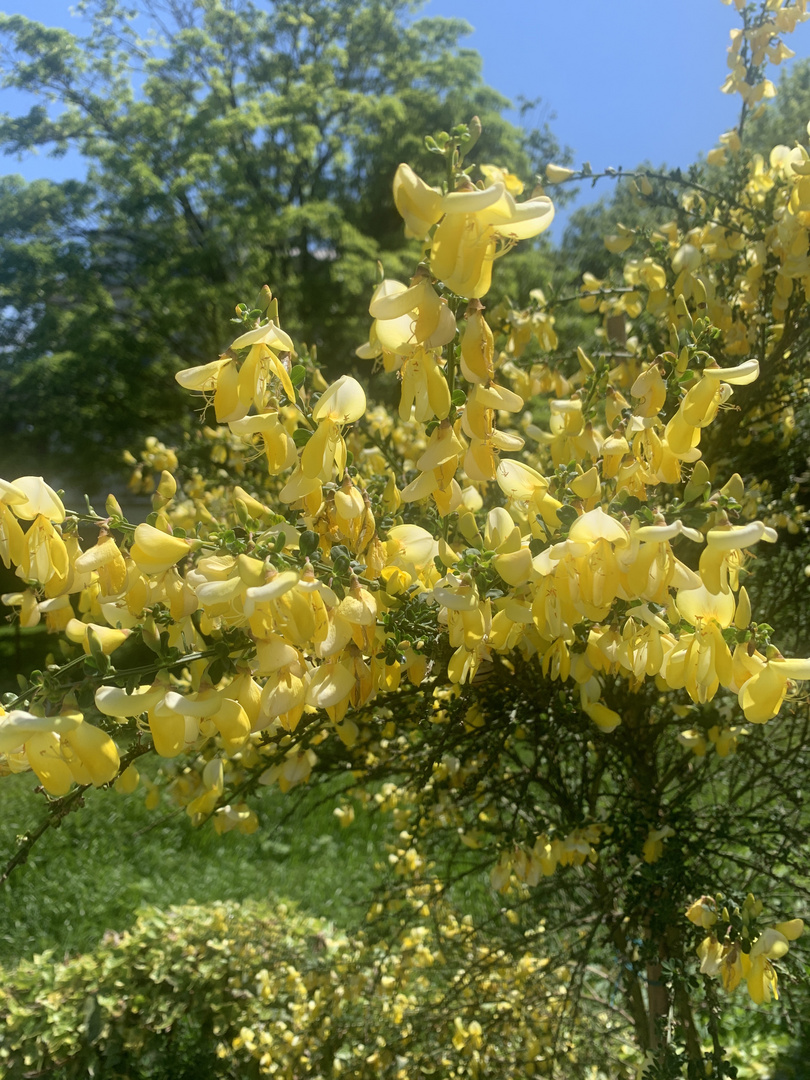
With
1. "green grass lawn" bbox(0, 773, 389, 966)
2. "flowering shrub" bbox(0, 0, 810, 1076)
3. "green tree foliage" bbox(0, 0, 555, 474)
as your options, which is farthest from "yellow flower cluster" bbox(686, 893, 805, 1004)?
"green tree foliage" bbox(0, 0, 555, 474)

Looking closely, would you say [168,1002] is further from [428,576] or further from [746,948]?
[428,576]

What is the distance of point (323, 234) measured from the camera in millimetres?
10086

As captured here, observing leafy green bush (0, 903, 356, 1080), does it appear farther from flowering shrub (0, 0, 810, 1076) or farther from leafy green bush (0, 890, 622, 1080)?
flowering shrub (0, 0, 810, 1076)

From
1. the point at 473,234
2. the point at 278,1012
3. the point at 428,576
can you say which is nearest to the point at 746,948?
the point at 428,576

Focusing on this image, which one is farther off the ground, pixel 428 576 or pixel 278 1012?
pixel 428 576

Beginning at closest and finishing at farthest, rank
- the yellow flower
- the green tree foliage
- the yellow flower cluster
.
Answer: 1. the yellow flower
2. the yellow flower cluster
3. the green tree foliage

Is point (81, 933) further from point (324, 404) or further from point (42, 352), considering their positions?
point (42, 352)

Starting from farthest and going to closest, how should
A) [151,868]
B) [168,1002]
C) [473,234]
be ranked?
[151,868] → [168,1002] → [473,234]

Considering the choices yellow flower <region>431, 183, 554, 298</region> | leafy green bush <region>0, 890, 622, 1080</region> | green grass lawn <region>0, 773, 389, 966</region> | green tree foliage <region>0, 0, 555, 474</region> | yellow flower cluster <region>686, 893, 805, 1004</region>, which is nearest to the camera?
yellow flower <region>431, 183, 554, 298</region>

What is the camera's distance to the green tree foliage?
31.4 ft

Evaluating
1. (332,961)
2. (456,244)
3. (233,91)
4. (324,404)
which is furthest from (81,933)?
(233,91)

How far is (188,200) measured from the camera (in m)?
10.5

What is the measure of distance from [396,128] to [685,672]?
37.8ft

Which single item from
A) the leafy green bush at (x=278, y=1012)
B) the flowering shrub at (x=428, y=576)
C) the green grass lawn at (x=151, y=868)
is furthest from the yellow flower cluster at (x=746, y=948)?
the green grass lawn at (x=151, y=868)
